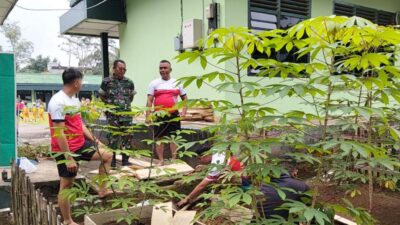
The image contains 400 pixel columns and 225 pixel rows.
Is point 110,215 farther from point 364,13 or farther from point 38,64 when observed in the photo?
point 38,64

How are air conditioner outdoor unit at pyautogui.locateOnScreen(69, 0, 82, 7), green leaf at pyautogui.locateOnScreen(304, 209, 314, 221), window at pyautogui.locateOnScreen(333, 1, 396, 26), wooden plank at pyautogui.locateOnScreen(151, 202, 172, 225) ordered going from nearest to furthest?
green leaf at pyautogui.locateOnScreen(304, 209, 314, 221)
wooden plank at pyautogui.locateOnScreen(151, 202, 172, 225)
window at pyautogui.locateOnScreen(333, 1, 396, 26)
air conditioner outdoor unit at pyautogui.locateOnScreen(69, 0, 82, 7)

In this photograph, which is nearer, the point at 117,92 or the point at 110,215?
the point at 110,215

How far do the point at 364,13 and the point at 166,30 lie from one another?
480 cm

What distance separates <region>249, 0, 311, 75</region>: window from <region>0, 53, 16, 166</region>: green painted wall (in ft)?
12.6

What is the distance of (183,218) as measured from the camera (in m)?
3.63

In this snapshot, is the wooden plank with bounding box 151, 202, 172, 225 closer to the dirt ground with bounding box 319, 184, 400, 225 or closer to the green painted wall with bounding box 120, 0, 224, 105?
the dirt ground with bounding box 319, 184, 400, 225

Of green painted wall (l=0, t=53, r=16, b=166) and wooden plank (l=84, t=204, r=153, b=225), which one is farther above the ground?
green painted wall (l=0, t=53, r=16, b=166)

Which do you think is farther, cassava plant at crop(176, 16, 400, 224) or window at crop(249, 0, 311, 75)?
window at crop(249, 0, 311, 75)

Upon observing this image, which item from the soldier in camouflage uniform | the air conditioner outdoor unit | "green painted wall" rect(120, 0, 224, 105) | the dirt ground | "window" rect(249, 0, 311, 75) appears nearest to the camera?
the dirt ground

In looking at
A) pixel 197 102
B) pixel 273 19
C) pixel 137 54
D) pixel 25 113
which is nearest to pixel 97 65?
pixel 25 113

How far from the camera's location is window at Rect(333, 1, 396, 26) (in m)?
8.09

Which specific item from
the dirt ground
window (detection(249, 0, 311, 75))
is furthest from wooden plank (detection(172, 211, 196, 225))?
window (detection(249, 0, 311, 75))

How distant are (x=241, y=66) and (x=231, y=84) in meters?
0.26

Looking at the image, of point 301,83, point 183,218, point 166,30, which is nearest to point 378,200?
point 183,218
